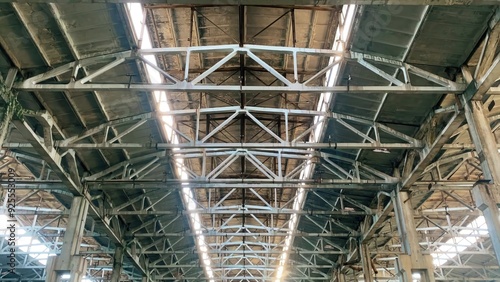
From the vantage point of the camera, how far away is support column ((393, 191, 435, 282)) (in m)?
13.3

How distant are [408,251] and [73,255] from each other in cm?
1229

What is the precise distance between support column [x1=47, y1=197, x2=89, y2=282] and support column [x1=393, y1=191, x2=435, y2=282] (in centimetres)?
1128

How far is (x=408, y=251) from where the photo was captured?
1441 centimetres

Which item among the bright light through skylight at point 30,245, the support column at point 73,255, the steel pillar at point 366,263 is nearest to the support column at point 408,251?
the steel pillar at point 366,263

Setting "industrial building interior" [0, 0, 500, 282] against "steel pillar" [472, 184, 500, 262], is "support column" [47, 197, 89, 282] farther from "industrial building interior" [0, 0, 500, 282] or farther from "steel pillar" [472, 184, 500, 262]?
"steel pillar" [472, 184, 500, 262]

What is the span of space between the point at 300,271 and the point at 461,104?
23.2 m

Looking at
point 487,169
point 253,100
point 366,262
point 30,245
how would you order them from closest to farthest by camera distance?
point 487,169 → point 253,100 → point 366,262 → point 30,245

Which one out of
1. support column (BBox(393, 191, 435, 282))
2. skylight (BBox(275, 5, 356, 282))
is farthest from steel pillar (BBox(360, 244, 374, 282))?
support column (BBox(393, 191, 435, 282))

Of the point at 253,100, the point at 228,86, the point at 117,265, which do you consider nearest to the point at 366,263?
the point at 253,100

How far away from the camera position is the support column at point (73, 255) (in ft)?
46.0

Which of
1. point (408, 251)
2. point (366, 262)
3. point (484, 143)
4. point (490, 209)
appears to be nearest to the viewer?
point (490, 209)

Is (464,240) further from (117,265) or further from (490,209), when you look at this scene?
(117,265)

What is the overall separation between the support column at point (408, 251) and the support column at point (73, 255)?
11279mm

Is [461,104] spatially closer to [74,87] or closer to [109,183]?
[74,87]
